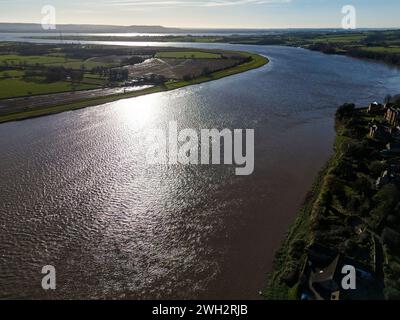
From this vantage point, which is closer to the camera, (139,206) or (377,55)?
(139,206)

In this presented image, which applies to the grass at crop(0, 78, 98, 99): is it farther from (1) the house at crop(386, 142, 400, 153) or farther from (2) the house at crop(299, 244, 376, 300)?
(2) the house at crop(299, 244, 376, 300)

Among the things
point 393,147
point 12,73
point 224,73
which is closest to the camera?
point 393,147

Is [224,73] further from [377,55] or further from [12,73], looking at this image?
[377,55]

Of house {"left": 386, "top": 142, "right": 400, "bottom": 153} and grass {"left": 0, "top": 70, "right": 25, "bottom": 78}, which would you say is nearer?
house {"left": 386, "top": 142, "right": 400, "bottom": 153}

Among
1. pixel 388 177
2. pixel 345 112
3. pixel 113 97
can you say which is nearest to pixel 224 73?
pixel 113 97

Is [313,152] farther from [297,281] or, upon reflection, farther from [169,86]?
[169,86]

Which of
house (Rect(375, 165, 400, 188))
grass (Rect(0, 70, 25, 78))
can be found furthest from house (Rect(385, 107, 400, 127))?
grass (Rect(0, 70, 25, 78))
